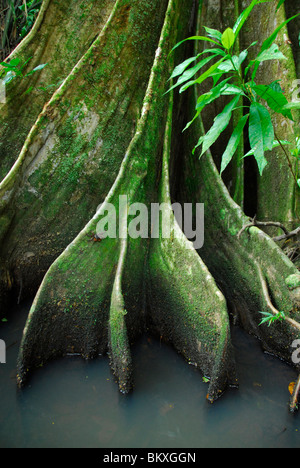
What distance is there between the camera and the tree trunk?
102 inches

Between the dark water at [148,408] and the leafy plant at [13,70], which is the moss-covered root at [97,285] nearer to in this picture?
the dark water at [148,408]

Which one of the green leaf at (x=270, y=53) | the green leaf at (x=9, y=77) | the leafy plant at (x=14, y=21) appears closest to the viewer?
the green leaf at (x=270, y=53)

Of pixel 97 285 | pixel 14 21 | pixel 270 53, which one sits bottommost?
pixel 97 285

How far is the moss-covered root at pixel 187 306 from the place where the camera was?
240cm

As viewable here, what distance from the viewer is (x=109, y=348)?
2.74m

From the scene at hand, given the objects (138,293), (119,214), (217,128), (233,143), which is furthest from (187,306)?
(217,128)

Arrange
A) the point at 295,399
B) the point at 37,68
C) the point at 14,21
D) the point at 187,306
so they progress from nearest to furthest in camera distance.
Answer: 1. the point at 295,399
2. the point at 187,306
3. the point at 37,68
4. the point at 14,21

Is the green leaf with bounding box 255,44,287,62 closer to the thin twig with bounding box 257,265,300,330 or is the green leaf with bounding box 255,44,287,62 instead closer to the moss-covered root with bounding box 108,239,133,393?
the thin twig with bounding box 257,265,300,330

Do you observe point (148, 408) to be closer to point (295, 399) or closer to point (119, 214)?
point (295, 399)

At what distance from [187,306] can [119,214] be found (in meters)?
0.83

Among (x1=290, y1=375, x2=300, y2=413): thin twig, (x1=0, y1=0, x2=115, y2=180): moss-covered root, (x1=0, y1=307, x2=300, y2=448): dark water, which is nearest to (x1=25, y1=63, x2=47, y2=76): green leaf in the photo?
(x1=0, y1=0, x2=115, y2=180): moss-covered root

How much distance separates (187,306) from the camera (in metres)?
2.66

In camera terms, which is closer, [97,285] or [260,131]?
[260,131]

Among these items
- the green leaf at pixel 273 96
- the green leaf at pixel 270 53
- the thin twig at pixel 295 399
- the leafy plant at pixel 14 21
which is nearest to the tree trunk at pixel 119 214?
the thin twig at pixel 295 399
